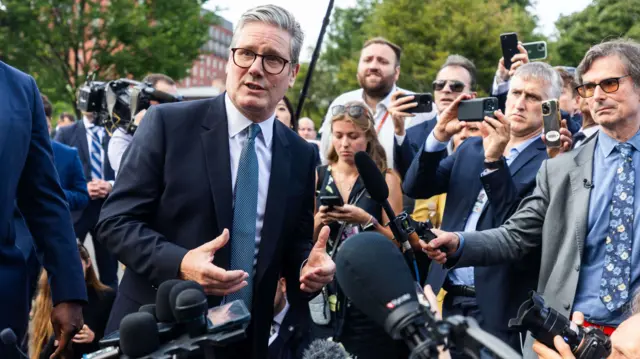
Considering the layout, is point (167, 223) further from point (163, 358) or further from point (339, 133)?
point (339, 133)

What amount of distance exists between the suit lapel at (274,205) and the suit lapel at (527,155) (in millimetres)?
1886

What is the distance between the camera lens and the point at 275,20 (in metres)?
3.51

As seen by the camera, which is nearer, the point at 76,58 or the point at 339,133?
the point at 339,133

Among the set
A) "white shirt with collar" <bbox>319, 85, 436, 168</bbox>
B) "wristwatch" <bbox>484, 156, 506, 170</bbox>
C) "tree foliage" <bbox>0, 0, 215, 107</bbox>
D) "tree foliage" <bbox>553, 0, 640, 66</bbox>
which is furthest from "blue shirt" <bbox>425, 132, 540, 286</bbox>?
"tree foliage" <bbox>553, 0, 640, 66</bbox>

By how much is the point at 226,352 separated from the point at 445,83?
13.9 ft

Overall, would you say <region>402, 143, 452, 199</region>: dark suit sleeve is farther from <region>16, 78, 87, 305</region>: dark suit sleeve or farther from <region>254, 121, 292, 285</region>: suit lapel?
<region>16, 78, 87, 305</region>: dark suit sleeve

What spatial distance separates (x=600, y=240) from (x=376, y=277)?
103 inches

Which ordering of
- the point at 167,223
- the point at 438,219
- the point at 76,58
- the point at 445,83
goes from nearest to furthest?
the point at 167,223 → the point at 438,219 → the point at 445,83 → the point at 76,58

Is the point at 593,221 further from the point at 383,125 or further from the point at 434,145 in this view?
the point at 383,125

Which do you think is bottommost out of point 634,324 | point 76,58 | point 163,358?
point 76,58

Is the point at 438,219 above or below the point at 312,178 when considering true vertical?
below

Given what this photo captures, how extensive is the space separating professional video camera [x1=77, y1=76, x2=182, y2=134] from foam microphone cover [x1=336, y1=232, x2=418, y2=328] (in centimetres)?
507

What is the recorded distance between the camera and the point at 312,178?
12.6ft

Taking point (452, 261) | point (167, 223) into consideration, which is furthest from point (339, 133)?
point (167, 223)
